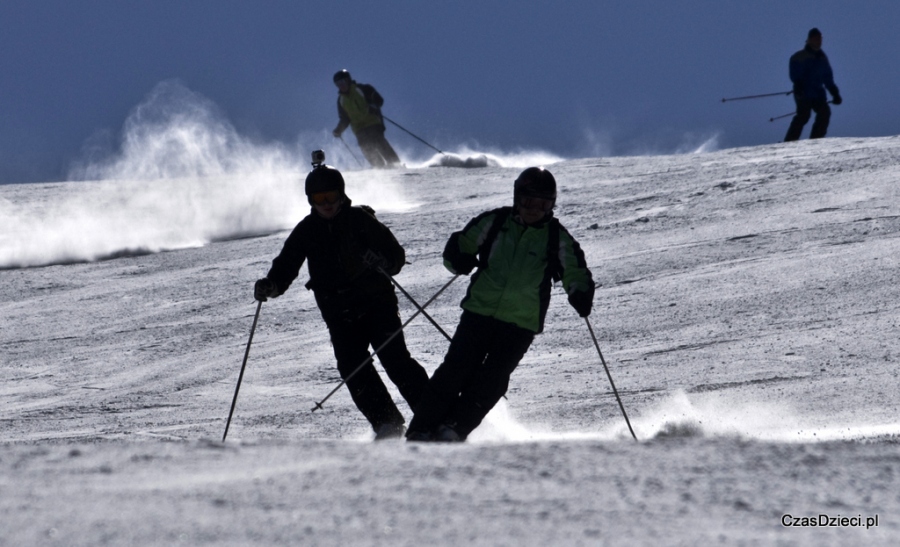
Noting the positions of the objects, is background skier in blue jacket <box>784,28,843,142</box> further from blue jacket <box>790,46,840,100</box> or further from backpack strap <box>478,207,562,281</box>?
backpack strap <box>478,207,562,281</box>

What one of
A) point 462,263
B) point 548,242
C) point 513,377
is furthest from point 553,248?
point 513,377

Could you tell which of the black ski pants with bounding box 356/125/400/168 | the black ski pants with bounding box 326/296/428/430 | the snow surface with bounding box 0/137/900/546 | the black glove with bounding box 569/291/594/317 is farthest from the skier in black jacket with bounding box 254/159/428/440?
the black ski pants with bounding box 356/125/400/168

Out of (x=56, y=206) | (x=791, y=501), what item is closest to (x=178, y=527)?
(x=791, y=501)

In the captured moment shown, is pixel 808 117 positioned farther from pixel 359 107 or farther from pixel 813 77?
pixel 359 107

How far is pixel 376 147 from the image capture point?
919 inches

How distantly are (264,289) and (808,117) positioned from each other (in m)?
15.3

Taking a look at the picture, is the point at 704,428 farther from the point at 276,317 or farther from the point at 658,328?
the point at 276,317

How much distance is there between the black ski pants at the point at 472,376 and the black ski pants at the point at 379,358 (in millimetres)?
561

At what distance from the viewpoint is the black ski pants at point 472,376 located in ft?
20.0

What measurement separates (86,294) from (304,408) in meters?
6.50

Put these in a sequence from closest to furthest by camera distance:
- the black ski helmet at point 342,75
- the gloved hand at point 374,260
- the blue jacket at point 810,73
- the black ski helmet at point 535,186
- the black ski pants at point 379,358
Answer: the black ski helmet at point 535,186 < the gloved hand at point 374,260 < the black ski pants at point 379,358 < the blue jacket at point 810,73 < the black ski helmet at point 342,75

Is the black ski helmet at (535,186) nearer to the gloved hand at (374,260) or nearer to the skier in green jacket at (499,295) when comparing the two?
the skier in green jacket at (499,295)

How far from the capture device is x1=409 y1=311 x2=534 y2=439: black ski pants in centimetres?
608

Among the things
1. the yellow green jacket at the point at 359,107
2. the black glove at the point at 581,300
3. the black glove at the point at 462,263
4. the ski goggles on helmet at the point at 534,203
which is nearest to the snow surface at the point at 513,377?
the black glove at the point at 581,300
